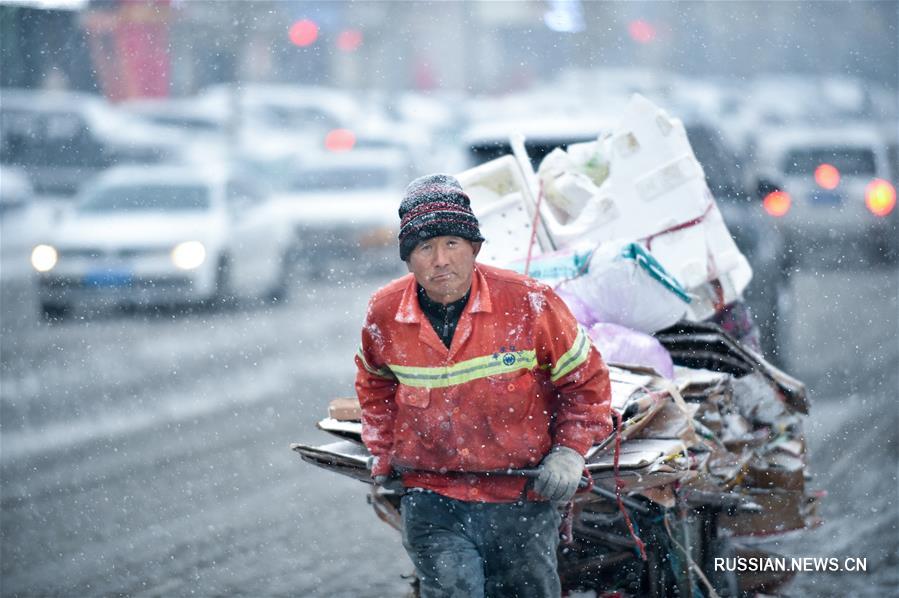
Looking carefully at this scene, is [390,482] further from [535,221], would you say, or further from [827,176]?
[827,176]

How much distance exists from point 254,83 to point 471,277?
31.6 m

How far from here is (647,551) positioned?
487 cm

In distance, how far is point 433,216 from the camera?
3928mm

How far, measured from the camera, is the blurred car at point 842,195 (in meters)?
17.5

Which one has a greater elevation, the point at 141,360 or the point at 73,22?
the point at 73,22

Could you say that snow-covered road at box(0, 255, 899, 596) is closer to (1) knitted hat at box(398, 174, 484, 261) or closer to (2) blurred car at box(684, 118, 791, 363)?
(2) blurred car at box(684, 118, 791, 363)

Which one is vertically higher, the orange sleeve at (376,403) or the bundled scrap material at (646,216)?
the bundled scrap material at (646,216)

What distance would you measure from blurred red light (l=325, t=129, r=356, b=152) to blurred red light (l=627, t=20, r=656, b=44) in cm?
1816

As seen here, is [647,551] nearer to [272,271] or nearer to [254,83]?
[272,271]

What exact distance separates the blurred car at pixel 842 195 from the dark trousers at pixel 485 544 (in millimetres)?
13322

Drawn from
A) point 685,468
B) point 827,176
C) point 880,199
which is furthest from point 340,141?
point 685,468

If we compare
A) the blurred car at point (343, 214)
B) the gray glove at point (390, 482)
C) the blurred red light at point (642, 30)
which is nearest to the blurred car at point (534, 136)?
the gray glove at point (390, 482)

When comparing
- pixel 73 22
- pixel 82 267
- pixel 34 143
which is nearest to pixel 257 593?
pixel 82 267

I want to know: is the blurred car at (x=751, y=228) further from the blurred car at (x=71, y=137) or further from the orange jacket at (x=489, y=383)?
the blurred car at (x=71, y=137)
